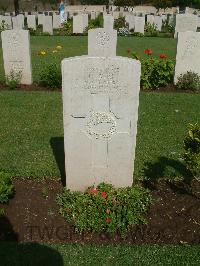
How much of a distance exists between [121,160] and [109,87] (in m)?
1.05

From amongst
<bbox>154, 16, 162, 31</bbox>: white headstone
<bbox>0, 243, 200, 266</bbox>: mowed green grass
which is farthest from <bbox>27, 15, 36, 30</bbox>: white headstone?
<bbox>0, 243, 200, 266</bbox>: mowed green grass

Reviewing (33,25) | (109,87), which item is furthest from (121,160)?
(33,25)

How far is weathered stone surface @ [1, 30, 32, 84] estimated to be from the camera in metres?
10.1

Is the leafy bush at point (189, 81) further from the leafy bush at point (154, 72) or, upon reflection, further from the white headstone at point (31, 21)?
the white headstone at point (31, 21)

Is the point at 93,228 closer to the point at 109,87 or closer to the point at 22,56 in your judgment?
the point at 109,87

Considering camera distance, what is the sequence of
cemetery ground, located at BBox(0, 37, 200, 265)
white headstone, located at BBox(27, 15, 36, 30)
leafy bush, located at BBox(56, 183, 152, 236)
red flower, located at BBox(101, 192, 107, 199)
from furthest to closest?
white headstone, located at BBox(27, 15, 36, 30), red flower, located at BBox(101, 192, 107, 199), leafy bush, located at BBox(56, 183, 152, 236), cemetery ground, located at BBox(0, 37, 200, 265)

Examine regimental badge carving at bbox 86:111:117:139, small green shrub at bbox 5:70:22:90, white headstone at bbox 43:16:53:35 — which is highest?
white headstone at bbox 43:16:53:35

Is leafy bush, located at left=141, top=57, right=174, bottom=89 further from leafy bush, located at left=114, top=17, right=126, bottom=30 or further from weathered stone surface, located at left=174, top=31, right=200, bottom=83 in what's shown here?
leafy bush, located at left=114, top=17, right=126, bottom=30

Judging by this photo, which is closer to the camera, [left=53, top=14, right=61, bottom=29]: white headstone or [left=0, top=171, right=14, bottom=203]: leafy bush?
[left=0, top=171, right=14, bottom=203]: leafy bush

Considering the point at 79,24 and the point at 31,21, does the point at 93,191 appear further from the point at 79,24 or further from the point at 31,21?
the point at 31,21

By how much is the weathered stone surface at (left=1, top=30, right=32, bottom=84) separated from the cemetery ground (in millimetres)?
1648

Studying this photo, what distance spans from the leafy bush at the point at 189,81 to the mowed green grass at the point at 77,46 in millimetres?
5299

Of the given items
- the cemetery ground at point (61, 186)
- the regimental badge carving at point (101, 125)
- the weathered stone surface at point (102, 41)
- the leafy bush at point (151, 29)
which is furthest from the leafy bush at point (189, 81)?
the leafy bush at point (151, 29)

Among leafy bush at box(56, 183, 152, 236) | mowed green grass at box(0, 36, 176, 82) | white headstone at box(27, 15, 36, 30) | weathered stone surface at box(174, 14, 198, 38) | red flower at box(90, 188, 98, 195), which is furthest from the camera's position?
white headstone at box(27, 15, 36, 30)
